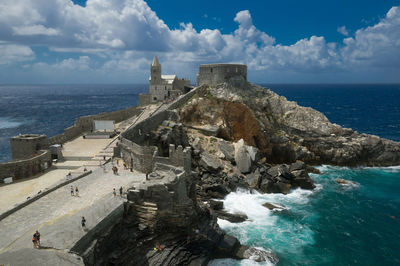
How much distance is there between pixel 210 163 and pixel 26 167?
18525 millimetres

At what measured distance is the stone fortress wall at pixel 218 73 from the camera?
4878 cm

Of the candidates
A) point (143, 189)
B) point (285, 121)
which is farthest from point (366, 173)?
point (143, 189)

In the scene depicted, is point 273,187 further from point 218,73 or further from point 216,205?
point 218,73

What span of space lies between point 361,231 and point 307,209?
5058 mm

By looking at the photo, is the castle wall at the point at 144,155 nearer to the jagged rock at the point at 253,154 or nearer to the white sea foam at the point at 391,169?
the jagged rock at the point at 253,154

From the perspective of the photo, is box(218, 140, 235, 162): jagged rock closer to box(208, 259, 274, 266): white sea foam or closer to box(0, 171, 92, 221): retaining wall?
box(208, 259, 274, 266): white sea foam

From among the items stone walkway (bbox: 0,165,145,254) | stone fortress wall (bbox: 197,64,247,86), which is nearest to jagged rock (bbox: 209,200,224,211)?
stone walkway (bbox: 0,165,145,254)

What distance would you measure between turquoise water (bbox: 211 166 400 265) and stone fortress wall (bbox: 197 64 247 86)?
23.6 m

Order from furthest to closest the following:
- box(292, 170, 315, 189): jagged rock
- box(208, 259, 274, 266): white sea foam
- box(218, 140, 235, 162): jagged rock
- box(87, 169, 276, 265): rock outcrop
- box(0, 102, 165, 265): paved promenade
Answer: box(218, 140, 235, 162): jagged rock
box(292, 170, 315, 189): jagged rock
box(208, 259, 274, 266): white sea foam
box(87, 169, 276, 265): rock outcrop
box(0, 102, 165, 265): paved promenade

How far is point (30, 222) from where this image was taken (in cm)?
1490

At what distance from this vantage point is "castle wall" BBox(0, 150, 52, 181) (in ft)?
71.5

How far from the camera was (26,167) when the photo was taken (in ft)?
75.0

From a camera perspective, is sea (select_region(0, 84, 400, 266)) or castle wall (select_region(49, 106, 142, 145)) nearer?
sea (select_region(0, 84, 400, 266))

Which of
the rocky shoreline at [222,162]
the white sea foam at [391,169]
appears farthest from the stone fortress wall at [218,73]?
the white sea foam at [391,169]
